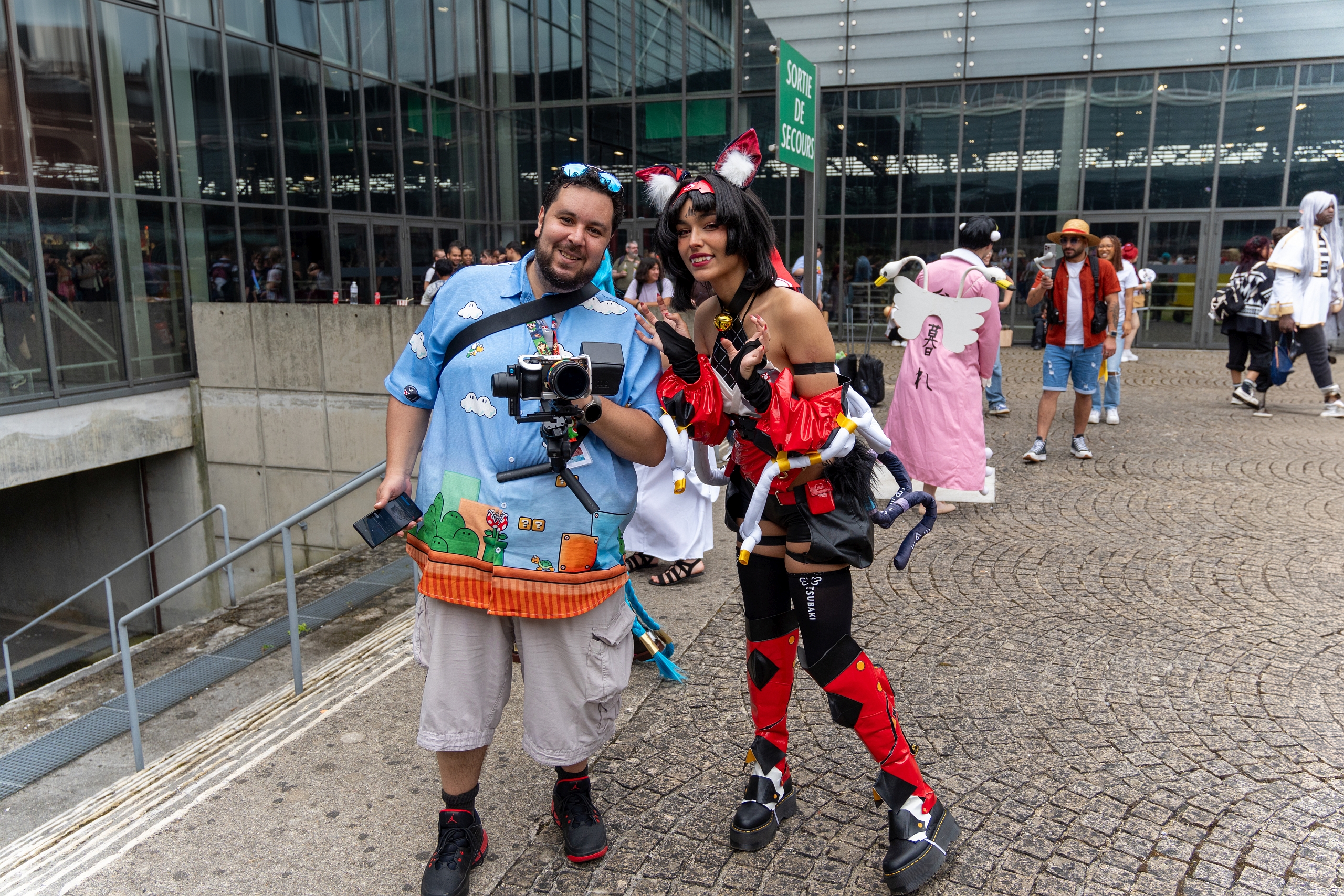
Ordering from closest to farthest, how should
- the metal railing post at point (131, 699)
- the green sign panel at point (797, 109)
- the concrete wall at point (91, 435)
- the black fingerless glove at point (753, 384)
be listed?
the black fingerless glove at point (753, 384) → the metal railing post at point (131, 699) → the green sign panel at point (797, 109) → the concrete wall at point (91, 435)

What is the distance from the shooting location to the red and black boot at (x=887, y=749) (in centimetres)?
249

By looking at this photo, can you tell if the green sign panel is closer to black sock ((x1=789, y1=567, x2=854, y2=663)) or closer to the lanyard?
the lanyard

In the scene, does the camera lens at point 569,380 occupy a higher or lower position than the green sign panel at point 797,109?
lower

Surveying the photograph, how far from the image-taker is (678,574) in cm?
485

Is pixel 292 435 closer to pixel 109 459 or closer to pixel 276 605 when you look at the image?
pixel 109 459

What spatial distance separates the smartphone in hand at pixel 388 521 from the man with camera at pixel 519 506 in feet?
0.14

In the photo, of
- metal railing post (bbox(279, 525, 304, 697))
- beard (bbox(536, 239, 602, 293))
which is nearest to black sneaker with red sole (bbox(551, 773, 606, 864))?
beard (bbox(536, 239, 602, 293))

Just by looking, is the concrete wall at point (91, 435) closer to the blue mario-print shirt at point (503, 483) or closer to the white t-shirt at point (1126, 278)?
the blue mario-print shirt at point (503, 483)

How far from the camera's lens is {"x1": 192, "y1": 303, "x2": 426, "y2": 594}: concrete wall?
9.38m

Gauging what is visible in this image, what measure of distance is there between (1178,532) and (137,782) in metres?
5.54

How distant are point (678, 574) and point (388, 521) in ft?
8.44

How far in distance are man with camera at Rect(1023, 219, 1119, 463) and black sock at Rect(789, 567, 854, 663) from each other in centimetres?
525

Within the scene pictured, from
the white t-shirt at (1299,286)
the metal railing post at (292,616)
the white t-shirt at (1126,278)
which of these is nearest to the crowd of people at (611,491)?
the metal railing post at (292,616)

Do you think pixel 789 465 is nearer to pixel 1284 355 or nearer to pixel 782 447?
pixel 782 447
